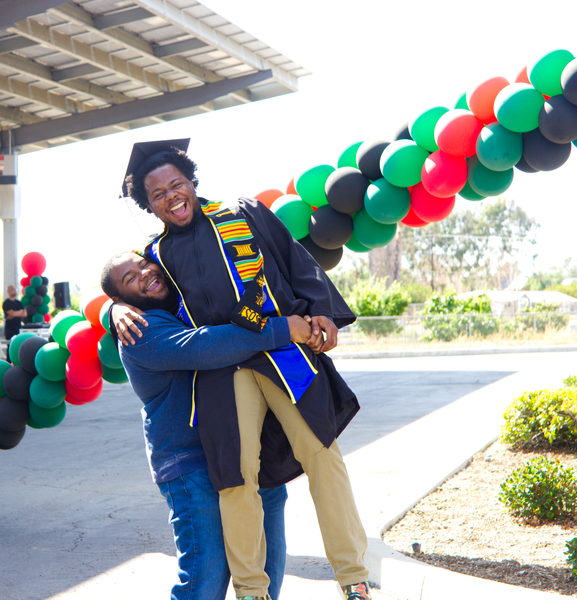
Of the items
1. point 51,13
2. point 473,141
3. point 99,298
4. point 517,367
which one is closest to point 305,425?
point 99,298

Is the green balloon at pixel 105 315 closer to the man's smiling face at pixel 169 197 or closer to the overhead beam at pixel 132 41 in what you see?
the man's smiling face at pixel 169 197

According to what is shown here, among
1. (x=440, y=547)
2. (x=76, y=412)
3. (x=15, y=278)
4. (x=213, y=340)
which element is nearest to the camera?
(x=213, y=340)

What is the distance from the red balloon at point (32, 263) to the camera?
16625mm

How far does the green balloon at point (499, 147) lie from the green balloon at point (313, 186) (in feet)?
3.09

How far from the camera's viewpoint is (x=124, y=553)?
13.7 feet

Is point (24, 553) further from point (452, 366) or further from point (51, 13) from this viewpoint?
point (452, 366)

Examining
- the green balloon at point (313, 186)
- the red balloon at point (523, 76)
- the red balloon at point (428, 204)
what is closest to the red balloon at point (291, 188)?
the green balloon at point (313, 186)

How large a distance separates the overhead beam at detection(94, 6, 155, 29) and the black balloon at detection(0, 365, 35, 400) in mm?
9420

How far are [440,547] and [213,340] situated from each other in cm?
216

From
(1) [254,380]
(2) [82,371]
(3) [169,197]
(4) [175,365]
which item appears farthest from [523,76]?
(2) [82,371]

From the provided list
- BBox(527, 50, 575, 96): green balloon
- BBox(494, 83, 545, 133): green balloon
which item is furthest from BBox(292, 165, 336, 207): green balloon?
BBox(527, 50, 575, 96): green balloon

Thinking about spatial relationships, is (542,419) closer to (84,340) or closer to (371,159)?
(371,159)

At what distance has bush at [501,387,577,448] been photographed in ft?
18.9

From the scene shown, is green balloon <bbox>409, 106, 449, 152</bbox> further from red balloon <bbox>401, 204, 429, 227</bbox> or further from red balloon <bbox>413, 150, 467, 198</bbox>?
red balloon <bbox>401, 204, 429, 227</bbox>
